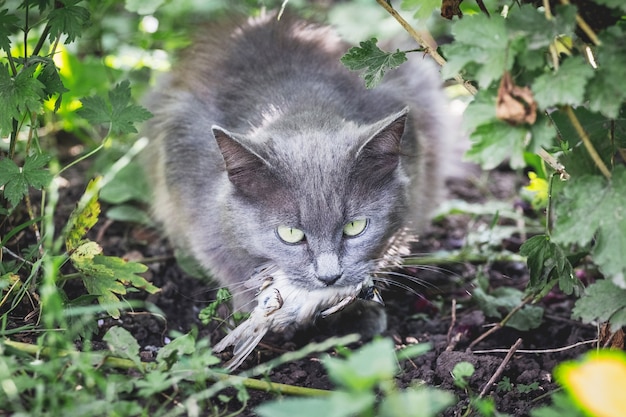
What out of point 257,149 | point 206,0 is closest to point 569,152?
point 257,149

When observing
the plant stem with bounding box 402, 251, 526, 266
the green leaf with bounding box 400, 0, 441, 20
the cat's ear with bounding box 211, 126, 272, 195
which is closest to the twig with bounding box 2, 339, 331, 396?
the cat's ear with bounding box 211, 126, 272, 195

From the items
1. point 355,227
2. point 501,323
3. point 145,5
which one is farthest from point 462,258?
point 145,5

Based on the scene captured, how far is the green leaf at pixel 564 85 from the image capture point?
1.73 meters

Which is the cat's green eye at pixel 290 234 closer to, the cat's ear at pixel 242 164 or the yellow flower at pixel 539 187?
the cat's ear at pixel 242 164

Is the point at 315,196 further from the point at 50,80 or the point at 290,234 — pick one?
the point at 50,80

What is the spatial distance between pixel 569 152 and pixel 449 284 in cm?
146

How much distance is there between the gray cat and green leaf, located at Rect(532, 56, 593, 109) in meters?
0.83

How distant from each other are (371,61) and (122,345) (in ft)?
3.66

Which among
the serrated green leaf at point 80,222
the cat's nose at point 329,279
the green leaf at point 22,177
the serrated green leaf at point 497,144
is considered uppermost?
the serrated green leaf at point 497,144

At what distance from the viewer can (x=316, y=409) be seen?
55.1 inches

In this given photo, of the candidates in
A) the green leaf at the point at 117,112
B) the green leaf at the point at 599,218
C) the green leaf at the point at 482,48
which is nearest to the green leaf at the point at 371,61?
the green leaf at the point at 482,48

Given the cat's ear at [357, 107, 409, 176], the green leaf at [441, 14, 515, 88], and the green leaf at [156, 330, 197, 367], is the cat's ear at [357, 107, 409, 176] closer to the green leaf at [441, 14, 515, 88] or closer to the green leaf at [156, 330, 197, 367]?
the green leaf at [441, 14, 515, 88]

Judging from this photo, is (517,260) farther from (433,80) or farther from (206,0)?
(206,0)

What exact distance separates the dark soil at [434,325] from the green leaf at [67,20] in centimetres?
98
